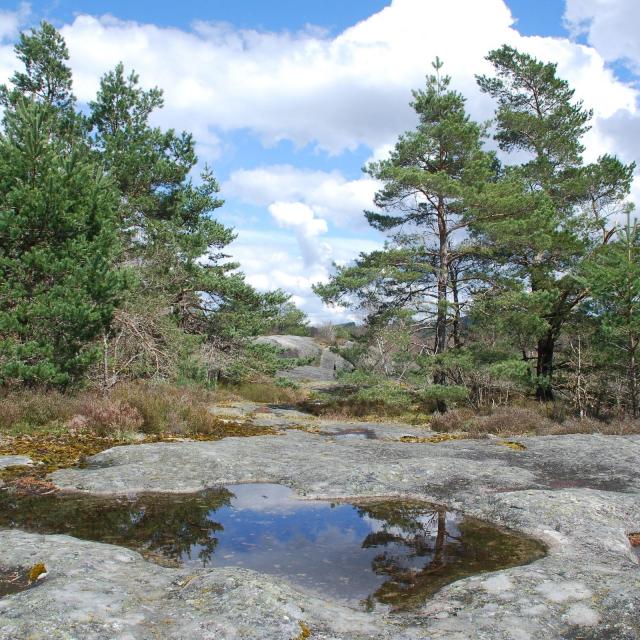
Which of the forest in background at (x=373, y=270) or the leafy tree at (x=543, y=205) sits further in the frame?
the leafy tree at (x=543, y=205)

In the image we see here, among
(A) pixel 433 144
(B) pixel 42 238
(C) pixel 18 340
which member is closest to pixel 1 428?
(C) pixel 18 340

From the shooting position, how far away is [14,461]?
23.4 ft

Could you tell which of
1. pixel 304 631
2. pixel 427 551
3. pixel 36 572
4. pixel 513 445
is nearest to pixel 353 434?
pixel 513 445

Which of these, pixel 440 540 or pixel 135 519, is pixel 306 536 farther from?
pixel 135 519

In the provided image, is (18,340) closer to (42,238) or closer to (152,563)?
(42,238)

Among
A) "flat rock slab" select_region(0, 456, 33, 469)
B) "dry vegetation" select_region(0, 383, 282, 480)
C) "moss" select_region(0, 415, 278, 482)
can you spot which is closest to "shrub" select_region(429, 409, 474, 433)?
"dry vegetation" select_region(0, 383, 282, 480)

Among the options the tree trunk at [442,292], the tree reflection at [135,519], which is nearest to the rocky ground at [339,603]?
the tree reflection at [135,519]

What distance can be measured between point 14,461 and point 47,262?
581cm

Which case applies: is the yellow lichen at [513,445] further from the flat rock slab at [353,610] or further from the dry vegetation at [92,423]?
the dry vegetation at [92,423]

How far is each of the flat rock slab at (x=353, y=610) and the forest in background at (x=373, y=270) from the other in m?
5.31

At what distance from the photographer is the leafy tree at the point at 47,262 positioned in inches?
444

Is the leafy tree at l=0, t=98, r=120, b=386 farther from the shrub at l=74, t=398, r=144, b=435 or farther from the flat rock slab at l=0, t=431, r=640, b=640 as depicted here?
the flat rock slab at l=0, t=431, r=640, b=640

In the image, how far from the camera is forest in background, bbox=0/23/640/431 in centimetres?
1201

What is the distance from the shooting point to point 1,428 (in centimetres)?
945
